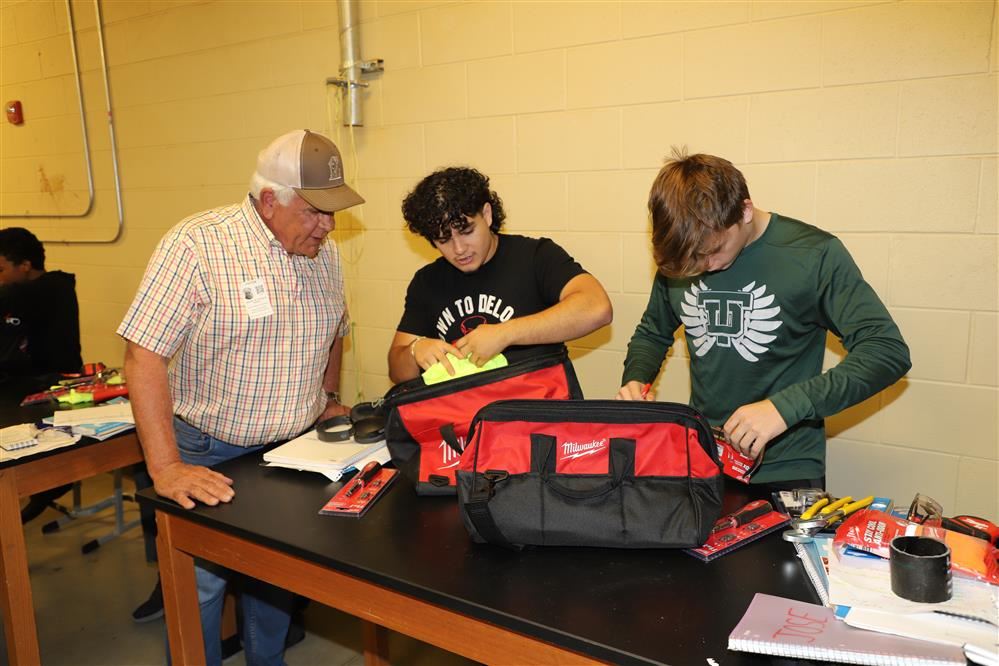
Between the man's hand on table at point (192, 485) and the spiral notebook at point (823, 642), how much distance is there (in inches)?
45.4

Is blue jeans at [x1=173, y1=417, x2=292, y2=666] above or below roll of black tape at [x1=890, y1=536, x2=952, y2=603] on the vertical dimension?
below

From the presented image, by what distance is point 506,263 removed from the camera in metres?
2.14

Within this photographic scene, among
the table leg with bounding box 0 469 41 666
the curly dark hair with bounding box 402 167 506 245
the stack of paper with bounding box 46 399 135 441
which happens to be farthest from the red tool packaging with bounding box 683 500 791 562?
the table leg with bounding box 0 469 41 666

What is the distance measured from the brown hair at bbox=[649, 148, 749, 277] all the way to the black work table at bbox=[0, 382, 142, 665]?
6.29 feet

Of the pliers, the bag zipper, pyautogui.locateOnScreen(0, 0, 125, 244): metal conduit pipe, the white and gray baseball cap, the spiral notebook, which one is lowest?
the spiral notebook

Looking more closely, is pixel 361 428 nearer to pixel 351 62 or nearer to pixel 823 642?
pixel 823 642

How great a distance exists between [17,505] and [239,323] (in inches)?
39.1

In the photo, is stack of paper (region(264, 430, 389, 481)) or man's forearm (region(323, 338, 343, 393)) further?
man's forearm (region(323, 338, 343, 393))

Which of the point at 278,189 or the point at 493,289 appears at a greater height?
the point at 278,189

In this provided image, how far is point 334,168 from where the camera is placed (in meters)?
2.09

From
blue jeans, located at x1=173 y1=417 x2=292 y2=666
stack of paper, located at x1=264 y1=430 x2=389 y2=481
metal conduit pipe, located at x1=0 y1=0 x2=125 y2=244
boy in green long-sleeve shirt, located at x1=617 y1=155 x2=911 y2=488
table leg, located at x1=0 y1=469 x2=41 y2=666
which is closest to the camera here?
boy in green long-sleeve shirt, located at x1=617 y1=155 x2=911 y2=488

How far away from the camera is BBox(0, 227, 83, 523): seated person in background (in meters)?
3.31

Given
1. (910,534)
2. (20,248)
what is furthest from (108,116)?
(910,534)

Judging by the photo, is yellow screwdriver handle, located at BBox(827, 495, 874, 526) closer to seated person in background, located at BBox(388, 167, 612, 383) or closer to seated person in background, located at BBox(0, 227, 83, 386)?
seated person in background, located at BBox(388, 167, 612, 383)
